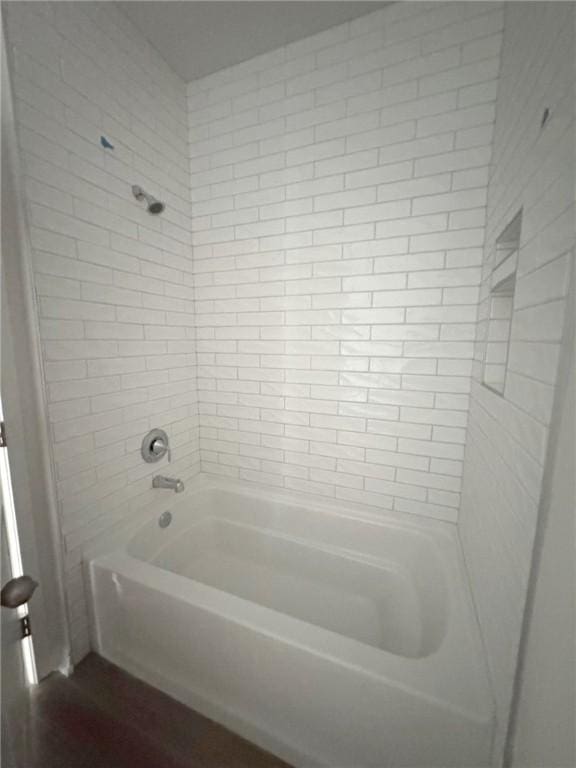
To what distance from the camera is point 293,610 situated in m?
1.42

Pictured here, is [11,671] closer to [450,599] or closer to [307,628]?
[307,628]

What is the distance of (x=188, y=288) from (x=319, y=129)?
→ 3.38ft

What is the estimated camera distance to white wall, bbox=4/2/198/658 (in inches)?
40.0

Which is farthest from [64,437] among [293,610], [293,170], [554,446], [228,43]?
[228,43]

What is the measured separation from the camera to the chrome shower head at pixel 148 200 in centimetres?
131

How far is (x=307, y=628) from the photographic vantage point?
910 millimetres

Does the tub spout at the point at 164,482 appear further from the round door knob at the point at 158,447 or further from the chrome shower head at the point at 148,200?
the chrome shower head at the point at 148,200

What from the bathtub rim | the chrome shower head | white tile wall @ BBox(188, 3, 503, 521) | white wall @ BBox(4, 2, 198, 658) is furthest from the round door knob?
the chrome shower head

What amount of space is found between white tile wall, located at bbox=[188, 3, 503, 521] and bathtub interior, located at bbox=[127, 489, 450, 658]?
0.61ft

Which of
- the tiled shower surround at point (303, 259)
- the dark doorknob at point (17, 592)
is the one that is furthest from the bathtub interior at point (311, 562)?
the dark doorknob at point (17, 592)

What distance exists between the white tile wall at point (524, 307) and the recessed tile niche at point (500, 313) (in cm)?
5

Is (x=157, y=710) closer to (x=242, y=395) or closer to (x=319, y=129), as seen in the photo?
(x=242, y=395)

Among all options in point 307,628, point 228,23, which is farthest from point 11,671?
point 228,23

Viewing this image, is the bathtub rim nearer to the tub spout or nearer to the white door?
the tub spout
